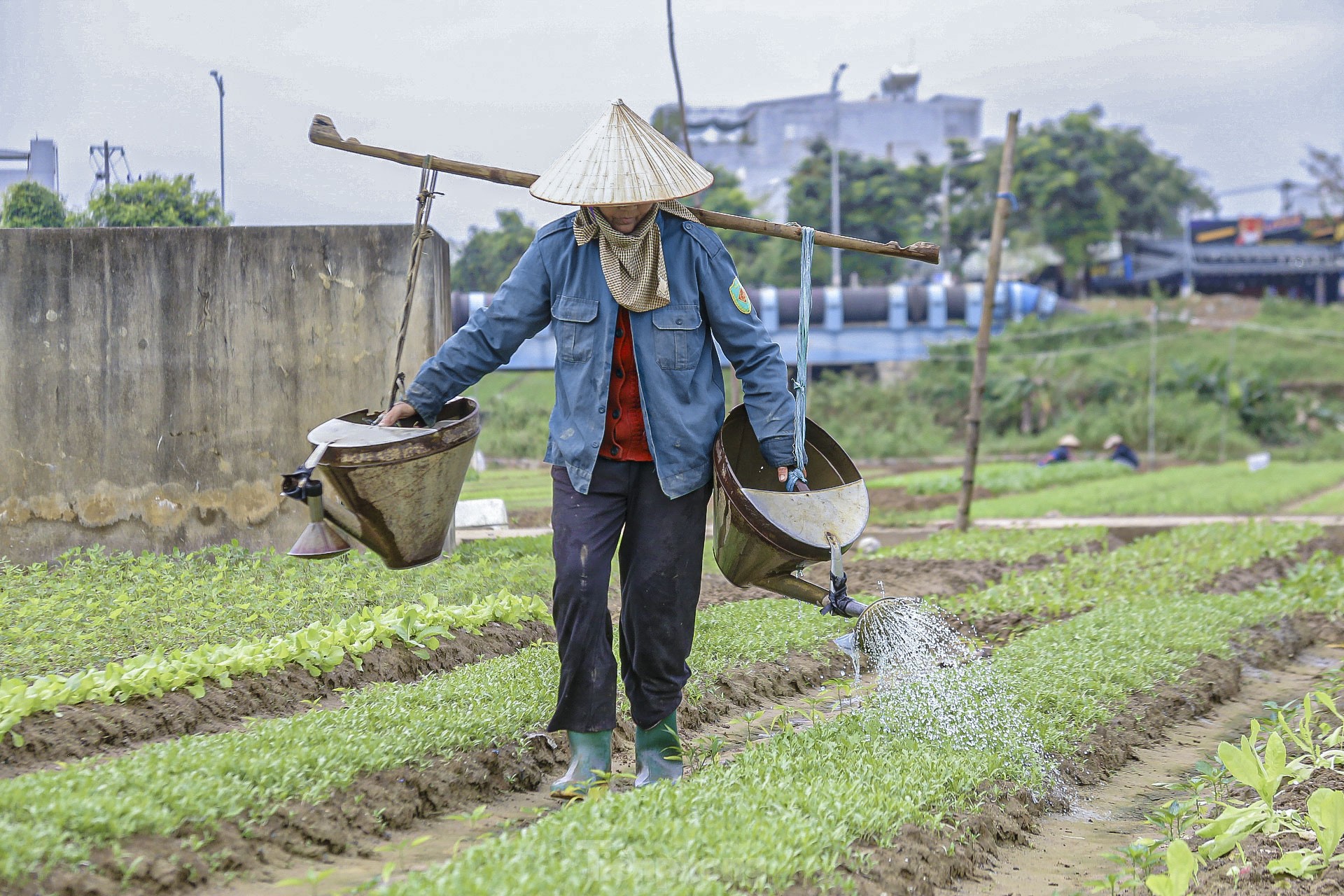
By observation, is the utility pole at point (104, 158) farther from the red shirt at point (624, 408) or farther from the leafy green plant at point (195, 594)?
the red shirt at point (624, 408)

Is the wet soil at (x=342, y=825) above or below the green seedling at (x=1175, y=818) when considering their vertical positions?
above

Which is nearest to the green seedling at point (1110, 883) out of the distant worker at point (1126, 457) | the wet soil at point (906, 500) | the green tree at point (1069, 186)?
the wet soil at point (906, 500)

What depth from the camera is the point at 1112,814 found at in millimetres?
4133

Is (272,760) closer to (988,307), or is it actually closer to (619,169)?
(619,169)

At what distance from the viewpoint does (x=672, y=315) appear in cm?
384

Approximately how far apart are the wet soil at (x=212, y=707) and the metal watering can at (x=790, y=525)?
1.65 m

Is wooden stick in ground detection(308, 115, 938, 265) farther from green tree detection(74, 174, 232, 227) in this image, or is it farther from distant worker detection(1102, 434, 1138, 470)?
distant worker detection(1102, 434, 1138, 470)

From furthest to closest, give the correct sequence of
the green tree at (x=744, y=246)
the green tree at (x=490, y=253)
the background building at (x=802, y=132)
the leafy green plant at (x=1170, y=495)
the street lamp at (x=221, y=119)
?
the background building at (x=802, y=132) < the green tree at (x=744, y=246) < the leafy green plant at (x=1170, y=495) < the green tree at (x=490, y=253) < the street lamp at (x=221, y=119)

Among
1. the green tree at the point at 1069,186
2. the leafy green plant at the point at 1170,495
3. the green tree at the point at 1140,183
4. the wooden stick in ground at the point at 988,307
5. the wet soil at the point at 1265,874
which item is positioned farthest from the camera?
the green tree at the point at 1140,183

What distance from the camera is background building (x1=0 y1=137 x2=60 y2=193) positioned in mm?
7617

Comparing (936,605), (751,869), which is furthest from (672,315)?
(936,605)

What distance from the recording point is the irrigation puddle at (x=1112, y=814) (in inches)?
133

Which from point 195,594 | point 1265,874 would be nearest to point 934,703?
point 1265,874

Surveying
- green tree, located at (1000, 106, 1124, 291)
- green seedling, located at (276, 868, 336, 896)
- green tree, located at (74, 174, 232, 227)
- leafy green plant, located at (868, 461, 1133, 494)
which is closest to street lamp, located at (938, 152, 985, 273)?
green tree, located at (1000, 106, 1124, 291)
